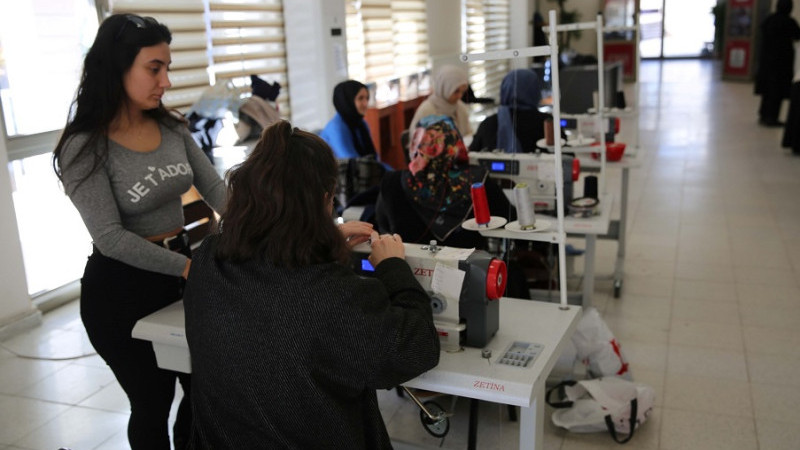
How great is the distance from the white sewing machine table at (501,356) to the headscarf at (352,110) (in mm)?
2760

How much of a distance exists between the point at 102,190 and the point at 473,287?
983mm

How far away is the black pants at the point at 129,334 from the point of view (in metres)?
2.03

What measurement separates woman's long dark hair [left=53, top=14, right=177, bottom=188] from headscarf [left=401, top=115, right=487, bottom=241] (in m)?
1.26

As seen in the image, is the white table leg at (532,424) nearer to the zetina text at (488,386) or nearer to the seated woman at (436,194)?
the zetina text at (488,386)

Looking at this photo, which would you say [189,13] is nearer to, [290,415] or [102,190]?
[102,190]

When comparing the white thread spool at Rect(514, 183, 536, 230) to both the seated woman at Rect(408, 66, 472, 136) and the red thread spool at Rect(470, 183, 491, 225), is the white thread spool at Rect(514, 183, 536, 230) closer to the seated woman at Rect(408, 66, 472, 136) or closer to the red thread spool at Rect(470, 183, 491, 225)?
the red thread spool at Rect(470, 183, 491, 225)

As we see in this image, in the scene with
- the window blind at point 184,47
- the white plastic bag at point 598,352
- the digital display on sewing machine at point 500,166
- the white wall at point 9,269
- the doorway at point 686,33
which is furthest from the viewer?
the doorway at point 686,33

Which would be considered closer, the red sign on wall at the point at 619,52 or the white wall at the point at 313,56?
the white wall at the point at 313,56

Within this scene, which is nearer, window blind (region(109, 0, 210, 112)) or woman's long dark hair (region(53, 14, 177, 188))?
→ woman's long dark hair (region(53, 14, 177, 188))

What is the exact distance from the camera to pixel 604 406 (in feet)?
9.39

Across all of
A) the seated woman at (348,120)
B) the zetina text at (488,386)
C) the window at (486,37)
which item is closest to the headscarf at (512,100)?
the seated woman at (348,120)

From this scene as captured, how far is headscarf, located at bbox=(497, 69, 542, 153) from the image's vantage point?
13.7 ft

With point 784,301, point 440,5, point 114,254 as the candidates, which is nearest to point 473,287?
point 114,254

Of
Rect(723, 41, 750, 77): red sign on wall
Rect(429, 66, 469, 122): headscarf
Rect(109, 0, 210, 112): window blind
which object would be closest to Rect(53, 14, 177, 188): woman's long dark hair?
Rect(109, 0, 210, 112): window blind
